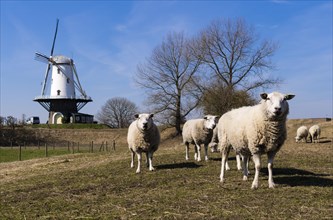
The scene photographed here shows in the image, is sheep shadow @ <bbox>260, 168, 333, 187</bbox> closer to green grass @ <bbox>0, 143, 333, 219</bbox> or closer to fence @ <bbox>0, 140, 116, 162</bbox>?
green grass @ <bbox>0, 143, 333, 219</bbox>

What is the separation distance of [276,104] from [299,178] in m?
2.95

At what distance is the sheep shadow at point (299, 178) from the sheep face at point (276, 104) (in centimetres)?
190

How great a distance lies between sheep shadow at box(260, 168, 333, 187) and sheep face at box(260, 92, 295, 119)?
1899 mm

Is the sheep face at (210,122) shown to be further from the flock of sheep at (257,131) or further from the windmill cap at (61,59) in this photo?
the windmill cap at (61,59)

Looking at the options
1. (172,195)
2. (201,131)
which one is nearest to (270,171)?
(172,195)

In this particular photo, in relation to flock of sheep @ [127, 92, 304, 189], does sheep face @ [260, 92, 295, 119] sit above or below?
above

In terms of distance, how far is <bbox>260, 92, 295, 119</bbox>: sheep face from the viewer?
8.83 m

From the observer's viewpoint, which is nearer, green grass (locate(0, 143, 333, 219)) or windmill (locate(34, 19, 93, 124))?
green grass (locate(0, 143, 333, 219))

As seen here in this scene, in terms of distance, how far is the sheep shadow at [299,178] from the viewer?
9.80m

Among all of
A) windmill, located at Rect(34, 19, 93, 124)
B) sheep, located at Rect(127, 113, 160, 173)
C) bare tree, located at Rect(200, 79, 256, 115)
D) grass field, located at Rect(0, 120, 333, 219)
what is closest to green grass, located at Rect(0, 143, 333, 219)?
grass field, located at Rect(0, 120, 333, 219)

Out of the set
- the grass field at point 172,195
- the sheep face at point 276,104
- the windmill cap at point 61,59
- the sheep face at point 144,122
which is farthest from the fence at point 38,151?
the windmill cap at point 61,59

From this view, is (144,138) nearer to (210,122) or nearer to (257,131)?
(210,122)

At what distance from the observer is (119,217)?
698 cm

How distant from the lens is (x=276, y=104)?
8.82 m
